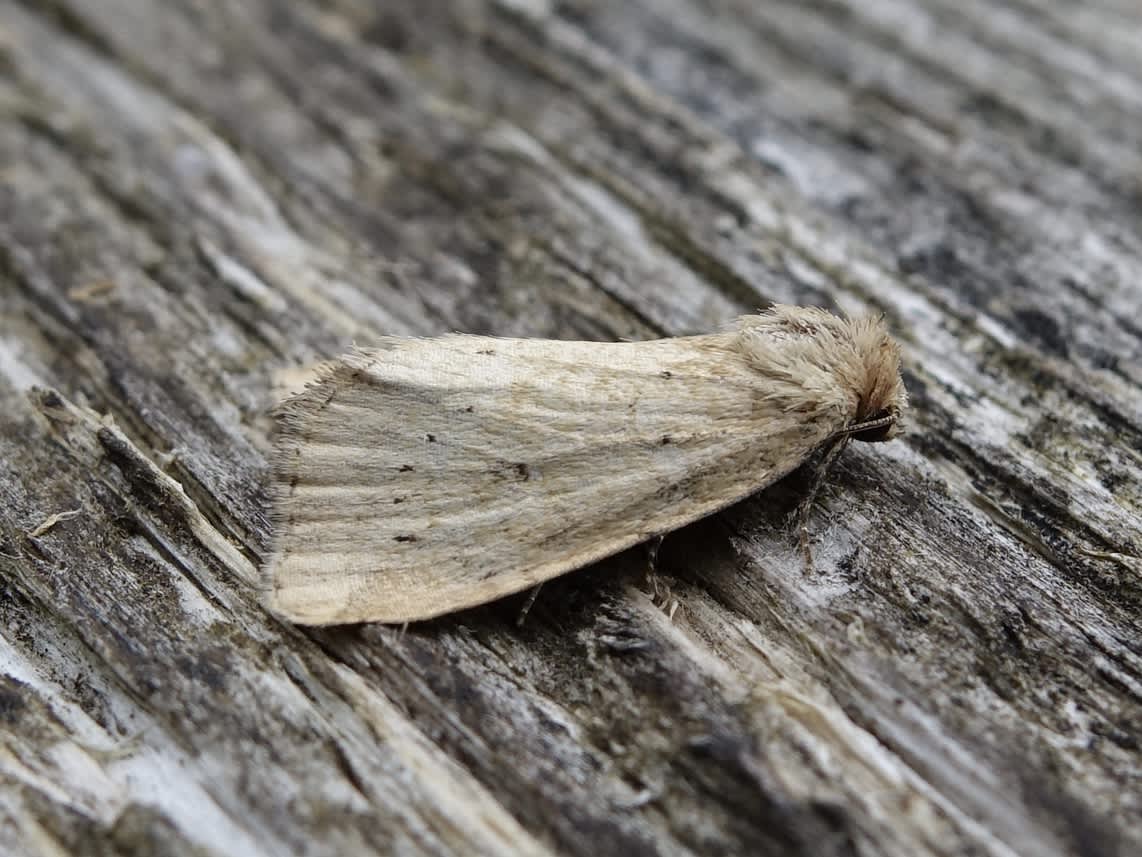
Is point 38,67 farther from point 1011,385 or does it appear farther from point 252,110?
point 1011,385

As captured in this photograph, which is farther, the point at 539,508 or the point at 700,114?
the point at 700,114

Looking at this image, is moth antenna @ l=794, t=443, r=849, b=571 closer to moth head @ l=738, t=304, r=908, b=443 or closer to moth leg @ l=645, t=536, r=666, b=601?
moth head @ l=738, t=304, r=908, b=443

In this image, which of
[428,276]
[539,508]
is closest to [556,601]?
[539,508]

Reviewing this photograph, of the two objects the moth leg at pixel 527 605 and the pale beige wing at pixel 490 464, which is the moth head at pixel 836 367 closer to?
the pale beige wing at pixel 490 464

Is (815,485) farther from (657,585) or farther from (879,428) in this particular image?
(657,585)

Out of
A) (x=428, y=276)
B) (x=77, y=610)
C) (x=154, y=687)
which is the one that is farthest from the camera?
(x=428, y=276)

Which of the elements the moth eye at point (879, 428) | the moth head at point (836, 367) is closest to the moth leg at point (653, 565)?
the moth head at point (836, 367)

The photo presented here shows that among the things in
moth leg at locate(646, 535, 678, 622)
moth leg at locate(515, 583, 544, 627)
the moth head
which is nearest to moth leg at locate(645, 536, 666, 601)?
moth leg at locate(646, 535, 678, 622)
